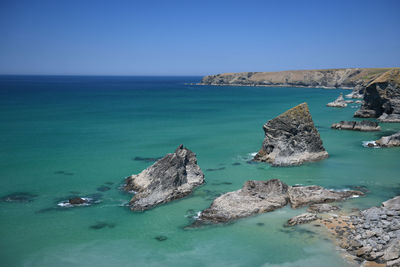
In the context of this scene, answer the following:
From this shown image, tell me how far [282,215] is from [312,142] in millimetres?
14433

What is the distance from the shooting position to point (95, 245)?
18078 millimetres

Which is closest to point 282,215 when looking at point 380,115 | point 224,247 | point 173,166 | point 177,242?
point 224,247

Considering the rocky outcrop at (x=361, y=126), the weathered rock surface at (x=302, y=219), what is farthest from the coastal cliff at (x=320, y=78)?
the weathered rock surface at (x=302, y=219)

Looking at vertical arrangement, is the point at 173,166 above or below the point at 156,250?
above

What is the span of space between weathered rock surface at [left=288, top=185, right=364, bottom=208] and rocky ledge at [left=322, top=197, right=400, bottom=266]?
242cm

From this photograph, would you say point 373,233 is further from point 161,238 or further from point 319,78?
point 319,78

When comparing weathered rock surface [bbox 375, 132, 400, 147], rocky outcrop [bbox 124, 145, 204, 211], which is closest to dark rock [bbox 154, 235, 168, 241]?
rocky outcrop [bbox 124, 145, 204, 211]

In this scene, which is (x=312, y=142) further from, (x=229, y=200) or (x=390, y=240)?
(x=390, y=240)

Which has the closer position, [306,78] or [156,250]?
[156,250]

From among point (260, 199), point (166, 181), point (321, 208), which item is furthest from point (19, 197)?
point (321, 208)

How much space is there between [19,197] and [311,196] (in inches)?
804

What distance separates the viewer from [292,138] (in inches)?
1268

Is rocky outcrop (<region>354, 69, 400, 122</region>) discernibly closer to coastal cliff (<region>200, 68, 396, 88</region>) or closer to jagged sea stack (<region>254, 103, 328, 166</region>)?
jagged sea stack (<region>254, 103, 328, 166</region>)

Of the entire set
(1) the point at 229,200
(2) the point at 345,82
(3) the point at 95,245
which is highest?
(2) the point at 345,82
